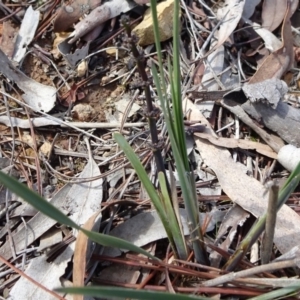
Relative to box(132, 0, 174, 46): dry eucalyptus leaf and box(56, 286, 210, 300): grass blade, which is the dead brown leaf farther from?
box(56, 286, 210, 300): grass blade

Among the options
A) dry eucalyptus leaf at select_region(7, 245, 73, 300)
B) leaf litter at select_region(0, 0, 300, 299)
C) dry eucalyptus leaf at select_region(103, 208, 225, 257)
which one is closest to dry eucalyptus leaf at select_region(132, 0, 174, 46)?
leaf litter at select_region(0, 0, 300, 299)

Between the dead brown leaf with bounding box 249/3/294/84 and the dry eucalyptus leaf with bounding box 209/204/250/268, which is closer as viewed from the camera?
the dry eucalyptus leaf with bounding box 209/204/250/268

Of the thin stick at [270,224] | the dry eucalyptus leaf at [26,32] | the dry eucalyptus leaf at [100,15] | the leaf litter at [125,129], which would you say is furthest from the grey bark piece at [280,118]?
the dry eucalyptus leaf at [26,32]

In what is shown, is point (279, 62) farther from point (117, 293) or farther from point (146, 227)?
point (117, 293)

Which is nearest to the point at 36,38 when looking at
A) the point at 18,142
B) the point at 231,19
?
the point at 18,142

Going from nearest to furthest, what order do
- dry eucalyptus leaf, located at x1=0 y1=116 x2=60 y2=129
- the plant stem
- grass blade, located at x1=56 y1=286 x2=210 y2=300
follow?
grass blade, located at x1=56 y1=286 x2=210 y2=300 < the plant stem < dry eucalyptus leaf, located at x1=0 y1=116 x2=60 y2=129

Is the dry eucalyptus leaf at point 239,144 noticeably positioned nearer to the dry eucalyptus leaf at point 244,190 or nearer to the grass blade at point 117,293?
the dry eucalyptus leaf at point 244,190

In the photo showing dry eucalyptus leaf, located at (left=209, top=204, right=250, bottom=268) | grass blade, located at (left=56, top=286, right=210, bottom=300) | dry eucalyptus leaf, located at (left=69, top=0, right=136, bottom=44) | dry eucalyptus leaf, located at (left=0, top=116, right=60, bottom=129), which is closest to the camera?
grass blade, located at (left=56, top=286, right=210, bottom=300)

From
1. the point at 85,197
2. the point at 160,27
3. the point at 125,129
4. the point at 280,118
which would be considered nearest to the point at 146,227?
the point at 85,197
